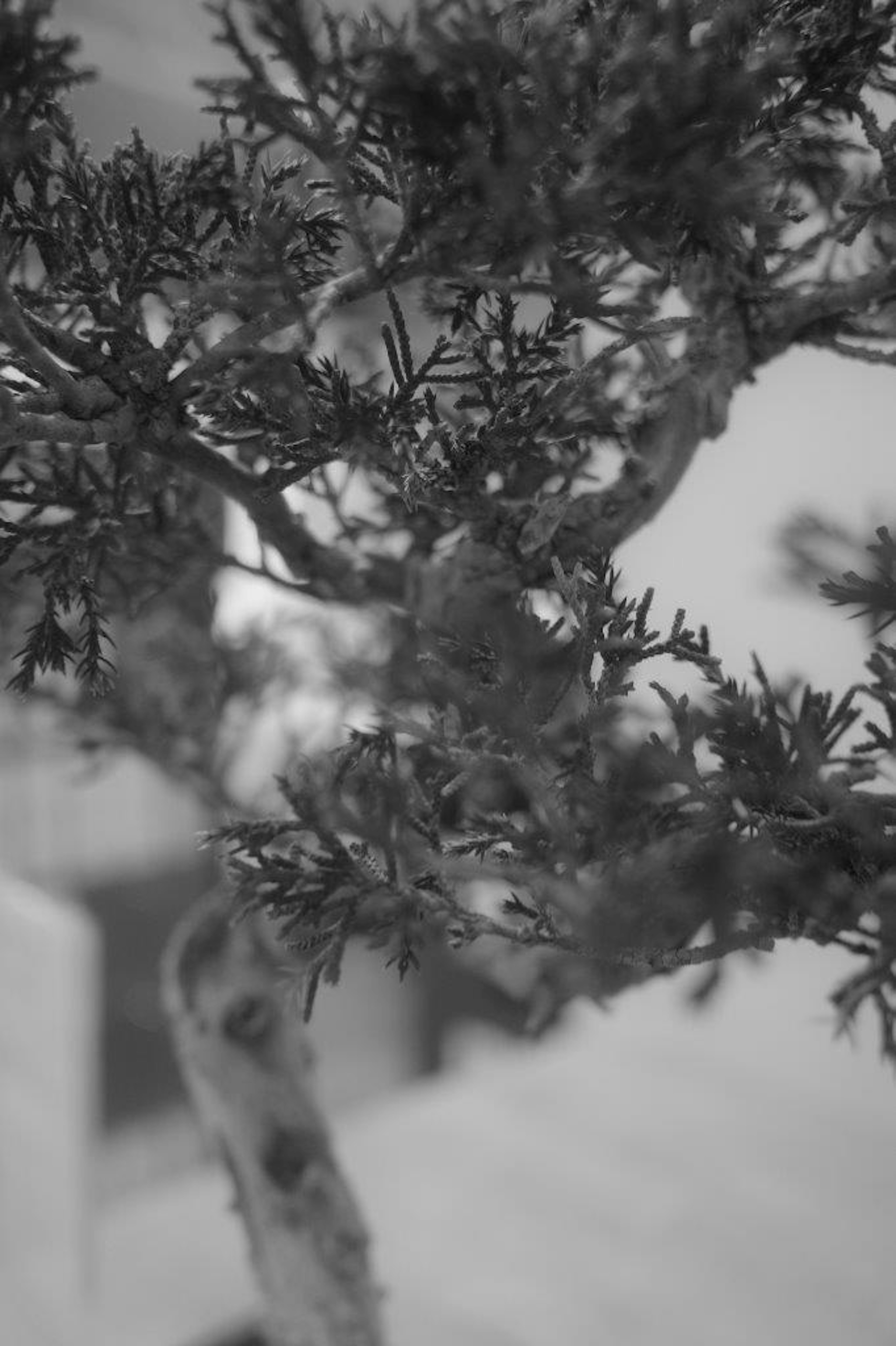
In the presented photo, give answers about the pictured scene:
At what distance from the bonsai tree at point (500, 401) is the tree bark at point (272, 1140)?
1.33 feet

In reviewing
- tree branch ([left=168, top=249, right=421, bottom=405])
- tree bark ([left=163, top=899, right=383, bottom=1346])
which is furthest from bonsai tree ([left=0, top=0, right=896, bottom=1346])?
tree bark ([left=163, top=899, right=383, bottom=1346])

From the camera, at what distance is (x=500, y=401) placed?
0.54 m

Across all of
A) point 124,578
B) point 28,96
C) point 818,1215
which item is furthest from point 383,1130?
point 28,96

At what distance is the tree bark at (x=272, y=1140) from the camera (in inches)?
40.5

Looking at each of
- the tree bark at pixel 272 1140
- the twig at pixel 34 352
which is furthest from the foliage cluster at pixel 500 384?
the tree bark at pixel 272 1140

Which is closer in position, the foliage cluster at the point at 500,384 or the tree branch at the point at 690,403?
→ the foliage cluster at the point at 500,384

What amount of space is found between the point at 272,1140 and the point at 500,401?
0.76 m

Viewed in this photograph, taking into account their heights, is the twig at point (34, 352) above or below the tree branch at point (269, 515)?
below

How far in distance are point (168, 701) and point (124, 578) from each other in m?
0.47

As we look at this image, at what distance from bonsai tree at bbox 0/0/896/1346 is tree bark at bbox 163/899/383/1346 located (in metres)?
0.41

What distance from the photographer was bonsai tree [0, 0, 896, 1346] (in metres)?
0.43

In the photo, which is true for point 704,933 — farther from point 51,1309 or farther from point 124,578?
point 51,1309

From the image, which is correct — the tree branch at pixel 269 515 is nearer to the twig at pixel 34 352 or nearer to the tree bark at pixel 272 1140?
the twig at pixel 34 352

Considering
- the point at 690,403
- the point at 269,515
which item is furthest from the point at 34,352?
the point at 690,403
